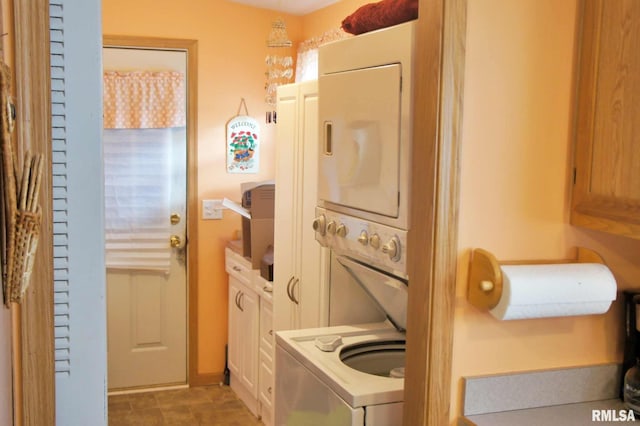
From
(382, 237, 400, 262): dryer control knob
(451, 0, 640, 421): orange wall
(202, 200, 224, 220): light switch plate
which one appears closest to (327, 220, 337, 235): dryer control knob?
(382, 237, 400, 262): dryer control knob

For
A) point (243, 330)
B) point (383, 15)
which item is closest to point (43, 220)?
point (383, 15)

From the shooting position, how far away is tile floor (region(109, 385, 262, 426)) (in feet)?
13.3

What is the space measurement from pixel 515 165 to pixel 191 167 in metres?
2.84

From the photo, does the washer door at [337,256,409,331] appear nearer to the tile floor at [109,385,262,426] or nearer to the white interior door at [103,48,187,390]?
the tile floor at [109,385,262,426]

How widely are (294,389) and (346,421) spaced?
0.42 meters

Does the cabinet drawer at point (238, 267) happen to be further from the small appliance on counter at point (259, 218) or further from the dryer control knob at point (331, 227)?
the dryer control knob at point (331, 227)

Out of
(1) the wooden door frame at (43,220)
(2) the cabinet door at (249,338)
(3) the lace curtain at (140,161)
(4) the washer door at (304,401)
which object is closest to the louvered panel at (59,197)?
(1) the wooden door frame at (43,220)

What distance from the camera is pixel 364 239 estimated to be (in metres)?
2.21

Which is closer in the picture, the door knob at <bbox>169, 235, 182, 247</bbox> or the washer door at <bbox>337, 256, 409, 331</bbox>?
the washer door at <bbox>337, 256, 409, 331</bbox>

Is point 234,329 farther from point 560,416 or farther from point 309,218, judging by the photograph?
point 560,416

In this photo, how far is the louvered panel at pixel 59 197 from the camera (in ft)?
5.49

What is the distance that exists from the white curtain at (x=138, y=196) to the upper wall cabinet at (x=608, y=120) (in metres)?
2.95

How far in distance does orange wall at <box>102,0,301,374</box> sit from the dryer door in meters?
2.04

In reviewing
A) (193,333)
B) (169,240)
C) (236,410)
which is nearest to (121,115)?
(169,240)
